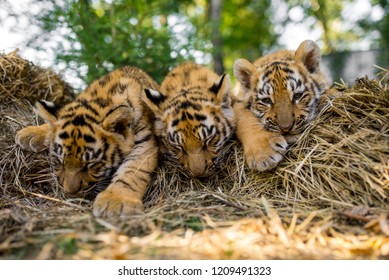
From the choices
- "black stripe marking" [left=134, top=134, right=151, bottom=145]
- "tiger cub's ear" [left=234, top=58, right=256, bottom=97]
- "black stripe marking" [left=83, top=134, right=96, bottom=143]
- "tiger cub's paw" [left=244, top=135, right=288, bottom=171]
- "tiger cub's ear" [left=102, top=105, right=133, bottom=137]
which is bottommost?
"tiger cub's paw" [left=244, top=135, right=288, bottom=171]

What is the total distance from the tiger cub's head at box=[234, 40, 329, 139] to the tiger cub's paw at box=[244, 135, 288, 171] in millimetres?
180

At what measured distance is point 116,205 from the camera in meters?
3.12

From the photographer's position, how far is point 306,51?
4.30m

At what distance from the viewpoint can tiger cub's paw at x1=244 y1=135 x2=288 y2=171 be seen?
3.57 meters

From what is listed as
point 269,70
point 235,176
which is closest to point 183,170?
point 235,176

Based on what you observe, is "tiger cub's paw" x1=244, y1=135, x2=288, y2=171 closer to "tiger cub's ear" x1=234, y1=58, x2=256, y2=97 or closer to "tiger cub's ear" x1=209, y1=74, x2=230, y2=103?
"tiger cub's ear" x1=209, y1=74, x2=230, y2=103

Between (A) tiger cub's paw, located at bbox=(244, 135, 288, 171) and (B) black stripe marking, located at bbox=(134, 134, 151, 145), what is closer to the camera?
(A) tiger cub's paw, located at bbox=(244, 135, 288, 171)

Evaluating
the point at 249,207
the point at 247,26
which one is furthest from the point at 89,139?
the point at 247,26

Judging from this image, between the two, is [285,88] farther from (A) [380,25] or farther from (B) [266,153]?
(A) [380,25]

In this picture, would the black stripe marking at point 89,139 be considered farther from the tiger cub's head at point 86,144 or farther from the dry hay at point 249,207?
the dry hay at point 249,207

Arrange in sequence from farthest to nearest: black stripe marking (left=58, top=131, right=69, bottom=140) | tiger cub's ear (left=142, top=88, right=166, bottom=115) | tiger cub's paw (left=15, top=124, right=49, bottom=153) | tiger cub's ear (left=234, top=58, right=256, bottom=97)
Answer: tiger cub's ear (left=234, top=58, right=256, bottom=97)
tiger cub's paw (left=15, top=124, right=49, bottom=153)
tiger cub's ear (left=142, top=88, right=166, bottom=115)
black stripe marking (left=58, top=131, right=69, bottom=140)

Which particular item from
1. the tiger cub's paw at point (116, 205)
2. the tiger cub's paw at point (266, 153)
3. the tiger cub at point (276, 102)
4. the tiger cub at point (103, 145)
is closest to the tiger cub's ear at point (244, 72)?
the tiger cub at point (276, 102)

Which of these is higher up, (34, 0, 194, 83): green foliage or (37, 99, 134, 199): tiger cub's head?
(34, 0, 194, 83): green foliage

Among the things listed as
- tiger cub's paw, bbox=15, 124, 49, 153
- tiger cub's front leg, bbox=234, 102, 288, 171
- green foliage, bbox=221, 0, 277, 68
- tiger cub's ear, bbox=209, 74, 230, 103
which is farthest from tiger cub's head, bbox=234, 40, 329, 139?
green foliage, bbox=221, 0, 277, 68
